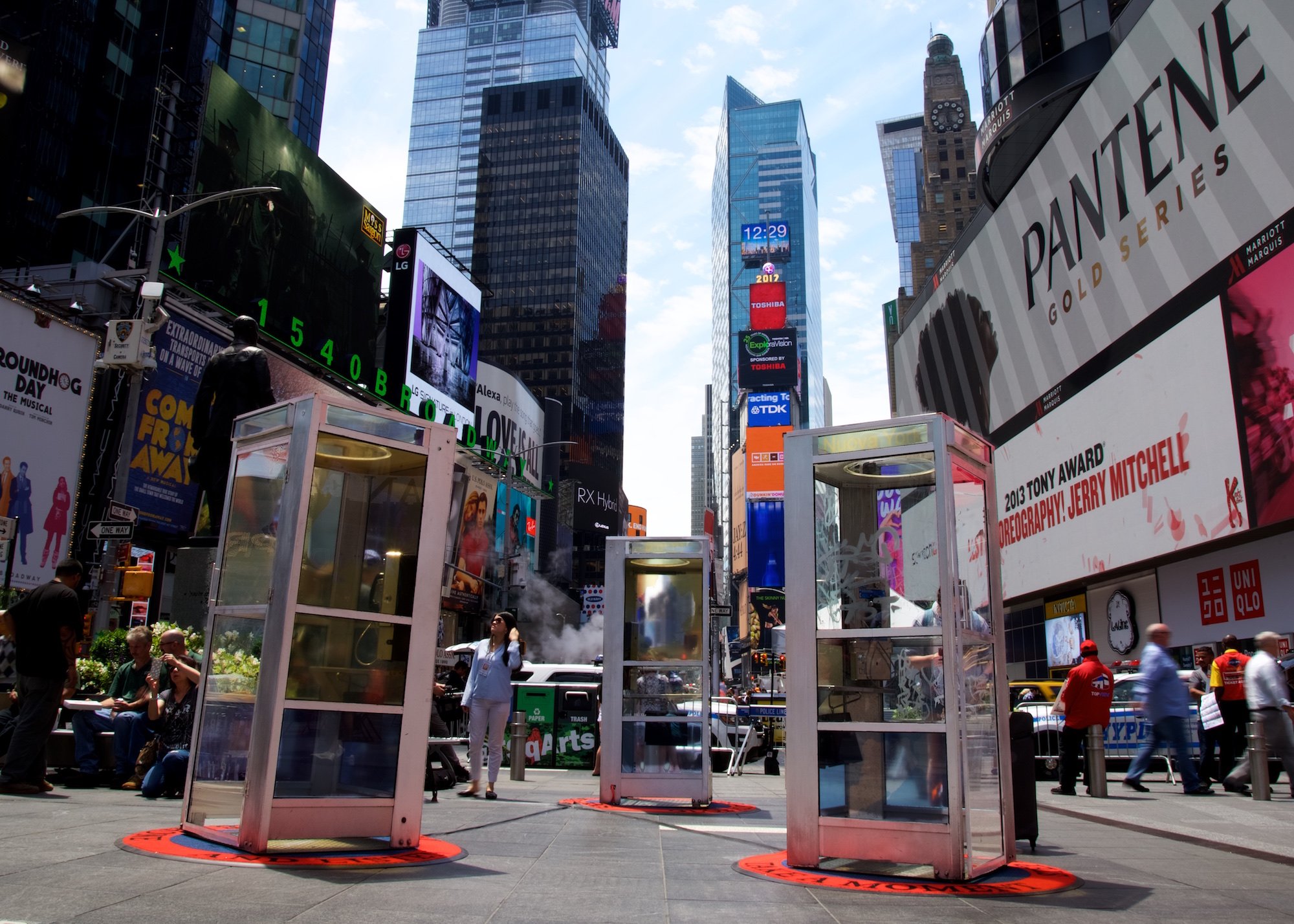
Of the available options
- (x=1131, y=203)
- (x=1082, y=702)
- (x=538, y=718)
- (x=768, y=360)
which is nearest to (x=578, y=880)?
(x=1082, y=702)

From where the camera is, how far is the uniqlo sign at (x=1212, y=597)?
24062mm

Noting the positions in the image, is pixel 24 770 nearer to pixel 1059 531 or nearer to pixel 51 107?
pixel 1059 531

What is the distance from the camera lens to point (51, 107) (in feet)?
131

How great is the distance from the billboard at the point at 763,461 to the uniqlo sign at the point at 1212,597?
63530mm

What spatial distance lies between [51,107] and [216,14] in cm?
1334

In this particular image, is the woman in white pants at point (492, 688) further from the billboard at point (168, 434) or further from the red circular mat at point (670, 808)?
the billboard at point (168, 434)

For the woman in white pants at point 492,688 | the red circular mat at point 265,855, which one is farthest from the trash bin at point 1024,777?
the woman in white pants at point 492,688

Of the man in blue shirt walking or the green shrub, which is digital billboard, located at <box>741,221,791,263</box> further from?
the green shrub

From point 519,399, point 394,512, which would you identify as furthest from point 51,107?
point 394,512

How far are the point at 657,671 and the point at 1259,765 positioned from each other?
6259 mm

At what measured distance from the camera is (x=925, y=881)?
5.25 meters

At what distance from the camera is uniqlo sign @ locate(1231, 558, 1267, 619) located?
22531mm

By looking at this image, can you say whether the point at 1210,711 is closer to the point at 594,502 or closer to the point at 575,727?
the point at 575,727

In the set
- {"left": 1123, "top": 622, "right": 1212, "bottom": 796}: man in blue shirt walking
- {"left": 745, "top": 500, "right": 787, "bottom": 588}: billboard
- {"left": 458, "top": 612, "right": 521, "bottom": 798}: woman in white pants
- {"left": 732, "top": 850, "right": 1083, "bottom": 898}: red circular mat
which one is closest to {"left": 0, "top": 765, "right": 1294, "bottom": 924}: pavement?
{"left": 732, "top": 850, "right": 1083, "bottom": 898}: red circular mat
